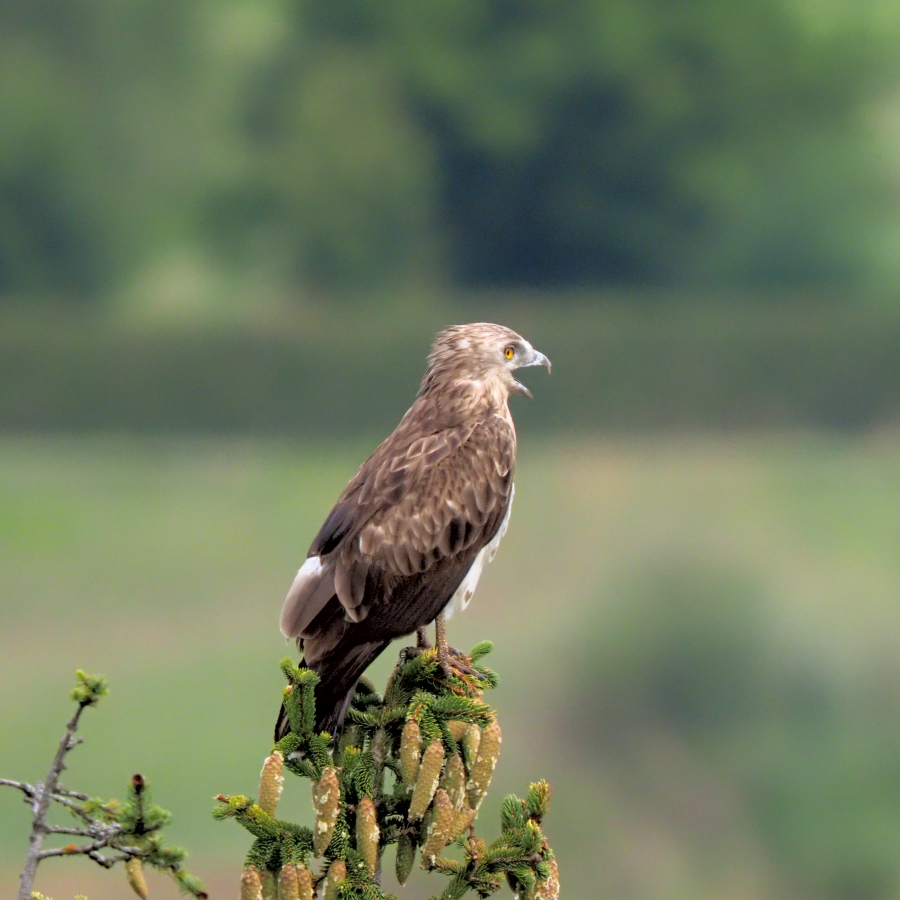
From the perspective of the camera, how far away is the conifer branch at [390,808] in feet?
11.9

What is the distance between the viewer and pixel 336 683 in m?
4.18

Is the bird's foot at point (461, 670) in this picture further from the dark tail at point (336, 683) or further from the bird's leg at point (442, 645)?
the dark tail at point (336, 683)

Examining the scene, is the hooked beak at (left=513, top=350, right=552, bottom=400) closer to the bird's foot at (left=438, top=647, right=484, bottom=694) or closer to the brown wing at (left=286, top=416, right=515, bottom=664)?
the brown wing at (left=286, top=416, right=515, bottom=664)

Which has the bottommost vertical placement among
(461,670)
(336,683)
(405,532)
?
(336,683)

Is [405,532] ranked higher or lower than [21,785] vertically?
higher

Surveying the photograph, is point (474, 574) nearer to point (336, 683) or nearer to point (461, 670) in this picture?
point (461, 670)

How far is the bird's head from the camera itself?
16.2 feet

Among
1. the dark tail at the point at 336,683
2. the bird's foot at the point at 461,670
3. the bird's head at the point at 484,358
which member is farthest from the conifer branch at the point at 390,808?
the bird's head at the point at 484,358

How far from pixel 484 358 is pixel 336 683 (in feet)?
4.99

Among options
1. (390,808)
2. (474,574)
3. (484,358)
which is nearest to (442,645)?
(474,574)

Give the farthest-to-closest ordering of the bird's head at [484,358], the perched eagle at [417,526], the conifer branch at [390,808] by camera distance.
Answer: the bird's head at [484,358]
the perched eagle at [417,526]
the conifer branch at [390,808]

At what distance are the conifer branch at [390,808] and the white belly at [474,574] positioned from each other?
1.99 ft

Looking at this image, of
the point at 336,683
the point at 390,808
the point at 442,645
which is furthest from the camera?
the point at 442,645

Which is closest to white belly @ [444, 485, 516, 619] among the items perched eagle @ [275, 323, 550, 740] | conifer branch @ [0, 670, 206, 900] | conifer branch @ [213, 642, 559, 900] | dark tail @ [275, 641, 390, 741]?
perched eagle @ [275, 323, 550, 740]
